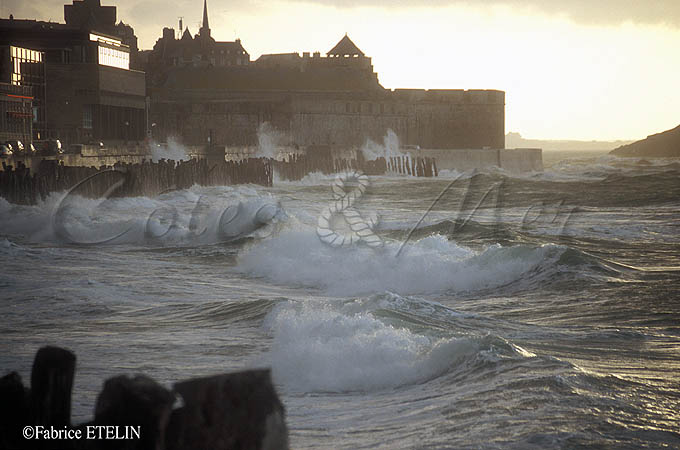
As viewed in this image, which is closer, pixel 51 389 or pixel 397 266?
pixel 51 389

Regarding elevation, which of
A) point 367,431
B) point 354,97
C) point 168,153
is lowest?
point 367,431

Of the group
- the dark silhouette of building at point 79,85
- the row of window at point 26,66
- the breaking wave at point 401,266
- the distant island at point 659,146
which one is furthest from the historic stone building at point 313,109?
the distant island at point 659,146

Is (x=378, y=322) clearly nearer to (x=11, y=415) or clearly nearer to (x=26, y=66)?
(x=11, y=415)

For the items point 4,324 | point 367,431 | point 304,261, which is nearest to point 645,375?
point 367,431

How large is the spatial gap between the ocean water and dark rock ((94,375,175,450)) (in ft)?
6.10

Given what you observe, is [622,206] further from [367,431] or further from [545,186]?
[367,431]

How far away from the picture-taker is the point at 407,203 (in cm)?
3111

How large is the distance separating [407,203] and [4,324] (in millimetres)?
23916

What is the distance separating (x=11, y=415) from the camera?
339 centimetres

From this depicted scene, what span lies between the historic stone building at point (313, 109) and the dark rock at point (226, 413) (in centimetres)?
5892

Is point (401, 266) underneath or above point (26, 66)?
underneath

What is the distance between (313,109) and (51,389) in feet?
202

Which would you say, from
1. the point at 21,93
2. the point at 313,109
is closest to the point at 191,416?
the point at 21,93

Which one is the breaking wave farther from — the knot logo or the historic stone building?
the historic stone building
